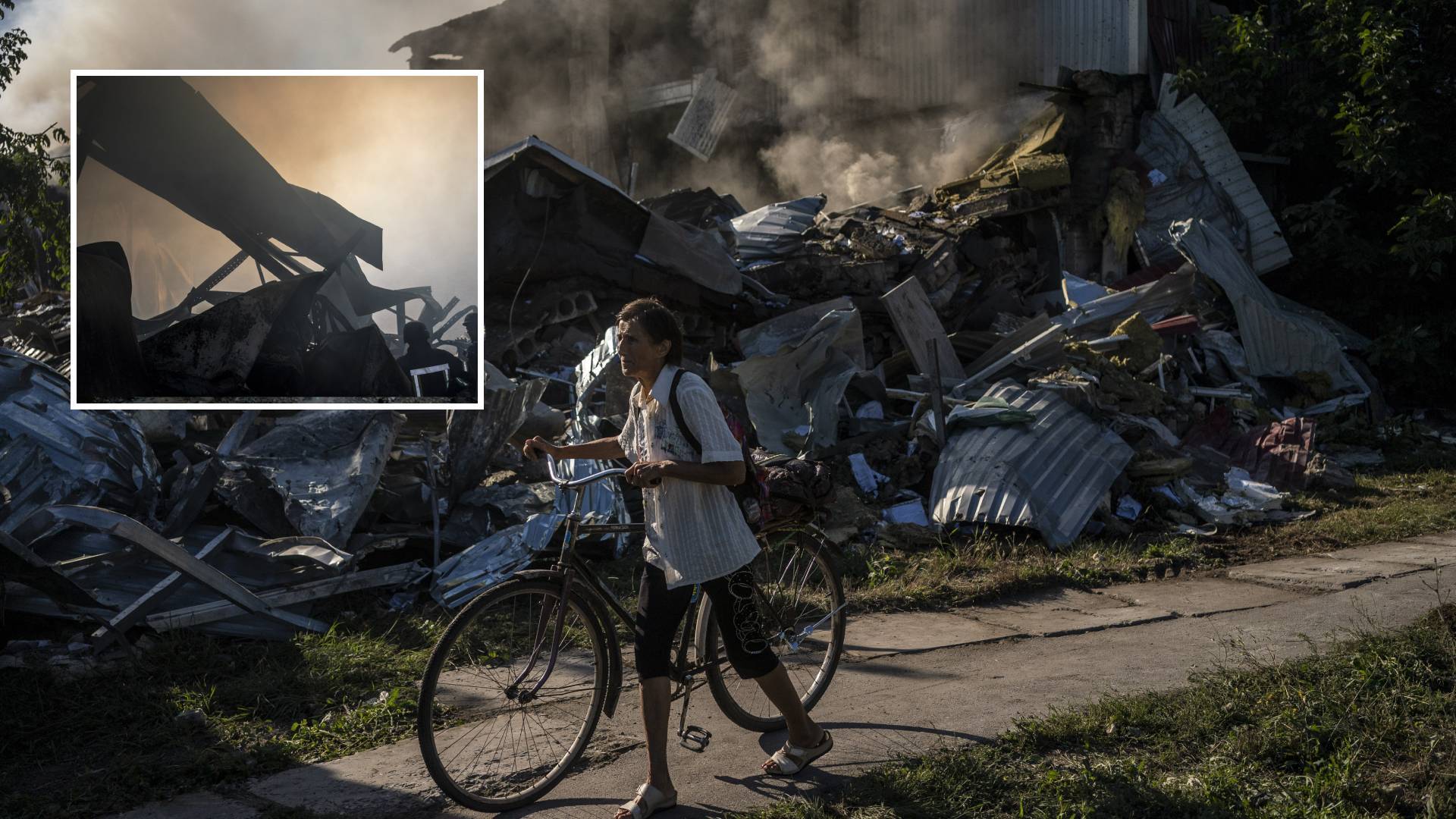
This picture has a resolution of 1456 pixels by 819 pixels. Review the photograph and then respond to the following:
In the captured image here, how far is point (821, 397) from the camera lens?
9.73 meters

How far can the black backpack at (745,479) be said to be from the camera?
3.71 meters

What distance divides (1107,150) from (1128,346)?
503cm

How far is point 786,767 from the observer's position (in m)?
4.01

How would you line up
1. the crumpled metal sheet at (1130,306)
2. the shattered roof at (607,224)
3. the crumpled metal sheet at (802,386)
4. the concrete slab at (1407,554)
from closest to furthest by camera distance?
the concrete slab at (1407,554)
the crumpled metal sheet at (802,386)
the shattered roof at (607,224)
the crumpled metal sheet at (1130,306)

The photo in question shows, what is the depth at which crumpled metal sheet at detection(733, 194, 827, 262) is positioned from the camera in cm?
1382

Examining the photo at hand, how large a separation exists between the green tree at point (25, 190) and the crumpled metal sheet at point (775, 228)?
7.25m

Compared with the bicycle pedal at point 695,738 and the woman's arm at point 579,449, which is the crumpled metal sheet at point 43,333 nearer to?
the woman's arm at point 579,449

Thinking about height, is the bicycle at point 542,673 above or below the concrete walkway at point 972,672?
above

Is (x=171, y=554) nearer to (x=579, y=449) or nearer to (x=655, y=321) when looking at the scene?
(x=579, y=449)

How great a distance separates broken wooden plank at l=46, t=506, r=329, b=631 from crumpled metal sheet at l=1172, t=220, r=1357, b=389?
1144 centimetres

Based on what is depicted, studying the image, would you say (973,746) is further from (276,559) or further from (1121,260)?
(1121,260)

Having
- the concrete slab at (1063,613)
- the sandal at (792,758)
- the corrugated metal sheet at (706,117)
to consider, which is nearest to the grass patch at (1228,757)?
the sandal at (792,758)

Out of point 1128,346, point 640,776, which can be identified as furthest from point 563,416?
point 1128,346

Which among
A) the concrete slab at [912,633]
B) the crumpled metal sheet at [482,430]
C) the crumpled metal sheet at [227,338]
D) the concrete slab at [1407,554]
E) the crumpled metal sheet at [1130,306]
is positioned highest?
the crumpled metal sheet at [1130,306]
